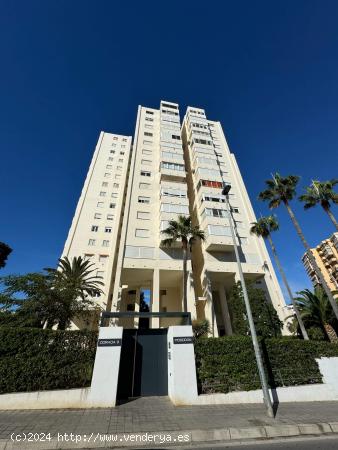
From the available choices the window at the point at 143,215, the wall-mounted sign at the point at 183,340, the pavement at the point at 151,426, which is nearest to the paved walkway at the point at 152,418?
the pavement at the point at 151,426

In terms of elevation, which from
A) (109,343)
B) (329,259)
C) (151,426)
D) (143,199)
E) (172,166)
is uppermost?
(329,259)

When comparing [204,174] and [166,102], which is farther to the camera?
[166,102]

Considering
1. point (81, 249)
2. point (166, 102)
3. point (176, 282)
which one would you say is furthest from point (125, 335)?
point (166, 102)

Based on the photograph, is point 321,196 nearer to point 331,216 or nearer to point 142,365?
point 331,216

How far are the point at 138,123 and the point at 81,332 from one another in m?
39.3

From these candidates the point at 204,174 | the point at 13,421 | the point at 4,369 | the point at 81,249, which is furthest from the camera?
the point at 204,174

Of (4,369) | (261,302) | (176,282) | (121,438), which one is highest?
(176,282)

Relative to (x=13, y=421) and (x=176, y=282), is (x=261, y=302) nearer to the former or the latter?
(x=176, y=282)

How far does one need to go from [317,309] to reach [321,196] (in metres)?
11.1

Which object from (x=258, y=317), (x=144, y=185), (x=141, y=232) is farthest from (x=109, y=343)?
(x=144, y=185)

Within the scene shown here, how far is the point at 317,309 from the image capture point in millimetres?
19766

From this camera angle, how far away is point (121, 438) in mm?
5492

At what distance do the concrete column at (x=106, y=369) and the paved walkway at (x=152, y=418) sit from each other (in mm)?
402

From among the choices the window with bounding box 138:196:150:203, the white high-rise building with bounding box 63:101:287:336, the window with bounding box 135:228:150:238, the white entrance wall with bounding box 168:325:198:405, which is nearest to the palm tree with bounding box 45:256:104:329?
the white high-rise building with bounding box 63:101:287:336
